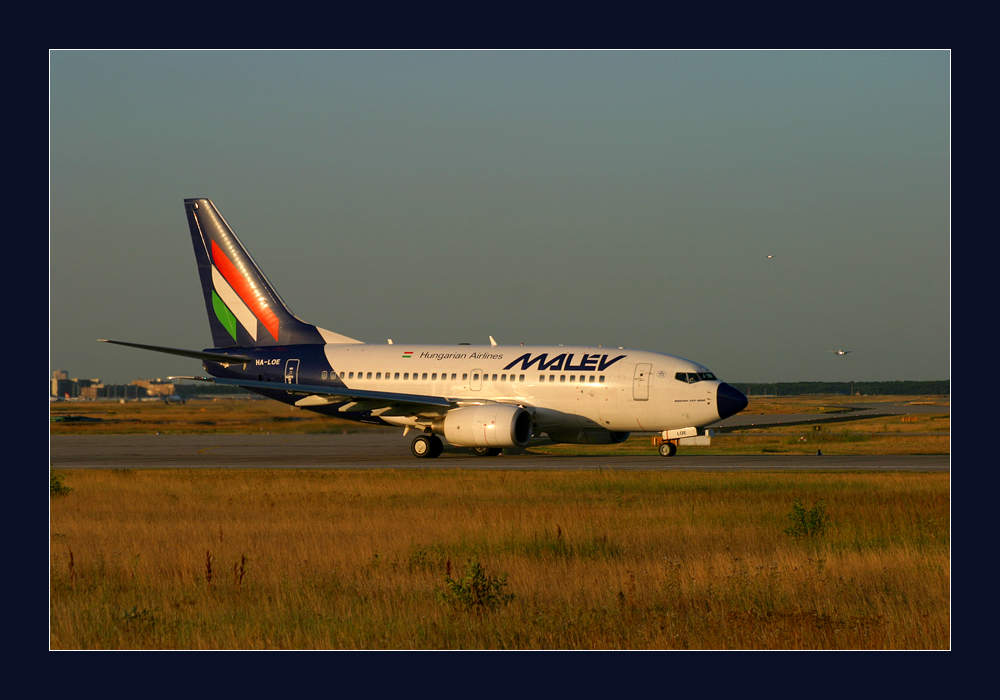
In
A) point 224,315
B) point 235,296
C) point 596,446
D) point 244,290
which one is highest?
point 244,290

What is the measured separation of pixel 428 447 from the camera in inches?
1469

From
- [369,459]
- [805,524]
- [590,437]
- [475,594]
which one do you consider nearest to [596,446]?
[590,437]

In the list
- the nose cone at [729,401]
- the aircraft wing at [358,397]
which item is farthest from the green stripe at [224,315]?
A: the nose cone at [729,401]

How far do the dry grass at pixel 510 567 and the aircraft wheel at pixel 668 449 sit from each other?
444 inches

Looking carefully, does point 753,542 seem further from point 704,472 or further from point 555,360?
point 555,360

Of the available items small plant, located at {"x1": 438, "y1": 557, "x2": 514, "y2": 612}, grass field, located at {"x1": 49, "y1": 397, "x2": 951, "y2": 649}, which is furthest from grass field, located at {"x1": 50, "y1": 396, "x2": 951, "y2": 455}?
small plant, located at {"x1": 438, "y1": 557, "x2": 514, "y2": 612}

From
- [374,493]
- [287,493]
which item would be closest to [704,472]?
[374,493]

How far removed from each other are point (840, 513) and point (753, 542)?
13.2 ft

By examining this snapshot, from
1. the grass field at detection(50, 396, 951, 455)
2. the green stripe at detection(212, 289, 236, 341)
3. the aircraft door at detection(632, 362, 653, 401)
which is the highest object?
the green stripe at detection(212, 289, 236, 341)

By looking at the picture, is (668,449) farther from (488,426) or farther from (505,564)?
(505,564)

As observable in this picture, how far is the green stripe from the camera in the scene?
144ft

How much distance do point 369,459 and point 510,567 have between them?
72.5ft

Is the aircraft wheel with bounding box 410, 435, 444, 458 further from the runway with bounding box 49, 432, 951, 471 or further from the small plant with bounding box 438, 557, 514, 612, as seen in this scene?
the small plant with bounding box 438, 557, 514, 612

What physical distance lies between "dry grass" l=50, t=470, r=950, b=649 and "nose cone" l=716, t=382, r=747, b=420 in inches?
382
